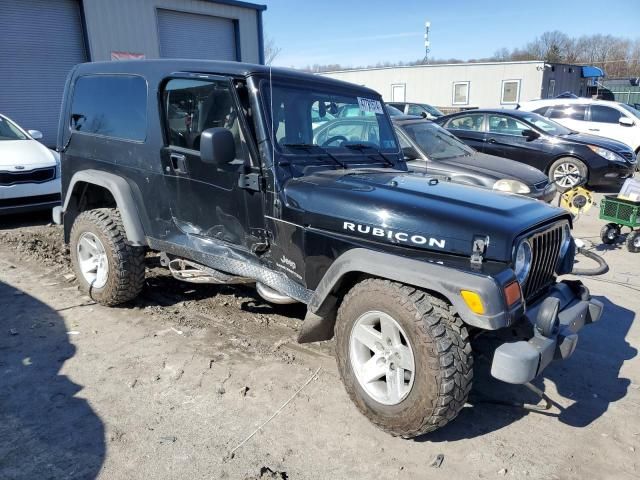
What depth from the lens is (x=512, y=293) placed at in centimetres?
249

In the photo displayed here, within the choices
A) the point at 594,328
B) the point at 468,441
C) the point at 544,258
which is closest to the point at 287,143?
the point at 544,258

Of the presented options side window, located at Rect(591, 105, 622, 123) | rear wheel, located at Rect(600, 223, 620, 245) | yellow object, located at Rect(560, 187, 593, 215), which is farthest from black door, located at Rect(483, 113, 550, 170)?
side window, located at Rect(591, 105, 622, 123)

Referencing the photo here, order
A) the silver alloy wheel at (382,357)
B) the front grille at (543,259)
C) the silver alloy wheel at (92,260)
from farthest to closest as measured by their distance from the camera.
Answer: the silver alloy wheel at (92,260) < the front grille at (543,259) < the silver alloy wheel at (382,357)

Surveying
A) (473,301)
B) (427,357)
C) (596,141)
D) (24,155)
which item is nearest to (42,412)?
(427,357)

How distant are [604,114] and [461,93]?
668 inches

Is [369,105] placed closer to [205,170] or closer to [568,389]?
[205,170]

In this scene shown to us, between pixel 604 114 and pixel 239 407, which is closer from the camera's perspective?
pixel 239 407

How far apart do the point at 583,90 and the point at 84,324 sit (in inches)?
1333

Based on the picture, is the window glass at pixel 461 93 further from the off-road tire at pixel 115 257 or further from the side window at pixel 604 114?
the off-road tire at pixel 115 257

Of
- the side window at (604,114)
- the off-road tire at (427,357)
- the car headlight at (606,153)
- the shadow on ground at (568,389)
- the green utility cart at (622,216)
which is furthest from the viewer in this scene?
the side window at (604,114)

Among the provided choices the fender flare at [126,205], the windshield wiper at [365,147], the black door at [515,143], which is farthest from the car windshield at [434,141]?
the fender flare at [126,205]

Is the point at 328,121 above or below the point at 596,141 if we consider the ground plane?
above

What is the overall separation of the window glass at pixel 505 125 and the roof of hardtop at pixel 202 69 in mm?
6842

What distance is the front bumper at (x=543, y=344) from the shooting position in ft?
7.91
